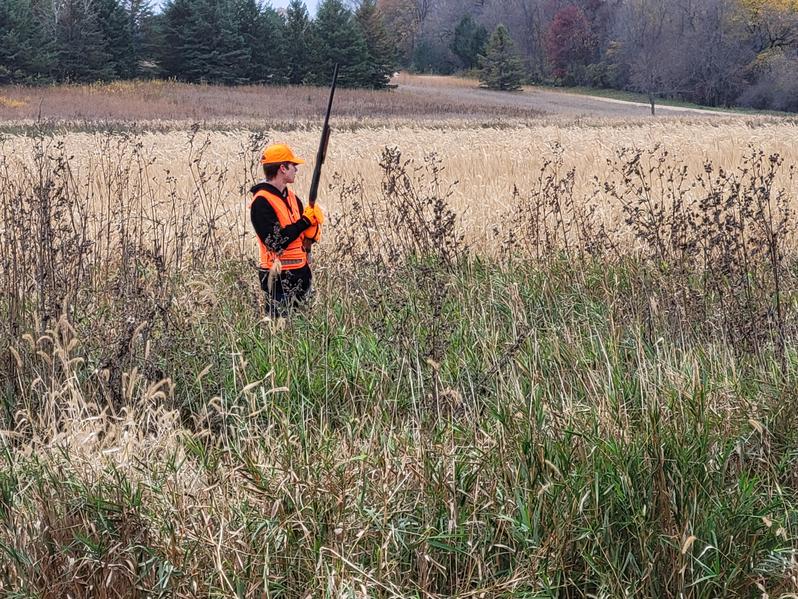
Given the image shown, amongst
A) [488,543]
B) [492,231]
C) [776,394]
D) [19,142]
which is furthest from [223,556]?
[19,142]

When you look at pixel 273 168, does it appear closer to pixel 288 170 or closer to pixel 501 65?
pixel 288 170

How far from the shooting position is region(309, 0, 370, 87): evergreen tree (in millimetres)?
53969

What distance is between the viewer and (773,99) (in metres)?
61.0

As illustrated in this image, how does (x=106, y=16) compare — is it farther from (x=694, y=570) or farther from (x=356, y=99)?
(x=694, y=570)

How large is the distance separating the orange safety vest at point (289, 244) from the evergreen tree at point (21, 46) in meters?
43.6

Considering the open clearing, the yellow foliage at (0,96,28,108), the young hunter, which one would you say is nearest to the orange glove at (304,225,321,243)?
the young hunter

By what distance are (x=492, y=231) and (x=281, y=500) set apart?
21.0 feet

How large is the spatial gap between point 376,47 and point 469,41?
2274cm

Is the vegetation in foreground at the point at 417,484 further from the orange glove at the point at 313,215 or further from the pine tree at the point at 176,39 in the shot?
the pine tree at the point at 176,39

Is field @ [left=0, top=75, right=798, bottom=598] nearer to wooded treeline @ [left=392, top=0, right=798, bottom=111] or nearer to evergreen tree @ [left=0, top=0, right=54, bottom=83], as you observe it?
evergreen tree @ [left=0, top=0, right=54, bottom=83]

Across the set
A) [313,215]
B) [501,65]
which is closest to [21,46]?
[501,65]

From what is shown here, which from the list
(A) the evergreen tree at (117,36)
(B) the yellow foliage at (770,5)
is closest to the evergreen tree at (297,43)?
(A) the evergreen tree at (117,36)

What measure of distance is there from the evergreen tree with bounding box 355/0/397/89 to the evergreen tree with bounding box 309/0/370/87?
741 mm

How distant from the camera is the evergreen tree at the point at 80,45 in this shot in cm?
4916
